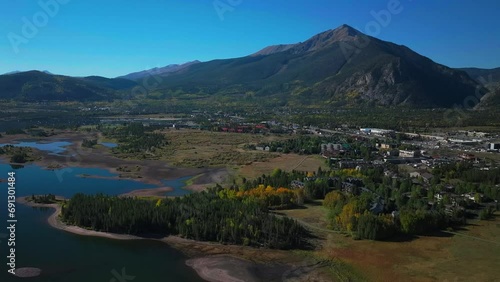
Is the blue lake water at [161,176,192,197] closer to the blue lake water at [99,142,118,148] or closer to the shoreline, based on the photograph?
the shoreline

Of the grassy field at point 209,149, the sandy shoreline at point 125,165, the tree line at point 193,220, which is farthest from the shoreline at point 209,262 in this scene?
the grassy field at point 209,149

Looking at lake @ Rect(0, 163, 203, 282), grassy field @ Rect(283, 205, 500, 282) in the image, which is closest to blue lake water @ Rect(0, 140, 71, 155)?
lake @ Rect(0, 163, 203, 282)

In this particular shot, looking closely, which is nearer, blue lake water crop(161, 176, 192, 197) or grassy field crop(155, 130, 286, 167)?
blue lake water crop(161, 176, 192, 197)

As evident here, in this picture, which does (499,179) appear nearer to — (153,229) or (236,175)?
(236,175)

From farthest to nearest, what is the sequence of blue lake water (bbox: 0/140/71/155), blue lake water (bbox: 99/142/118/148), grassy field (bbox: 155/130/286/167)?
blue lake water (bbox: 99/142/118/148)
blue lake water (bbox: 0/140/71/155)
grassy field (bbox: 155/130/286/167)

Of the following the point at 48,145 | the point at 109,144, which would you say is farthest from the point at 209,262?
the point at 48,145

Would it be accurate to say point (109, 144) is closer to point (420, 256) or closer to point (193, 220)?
point (193, 220)

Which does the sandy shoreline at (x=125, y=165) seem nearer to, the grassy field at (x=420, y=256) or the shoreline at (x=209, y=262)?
the shoreline at (x=209, y=262)

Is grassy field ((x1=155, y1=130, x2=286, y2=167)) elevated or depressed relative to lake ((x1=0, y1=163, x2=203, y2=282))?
elevated
